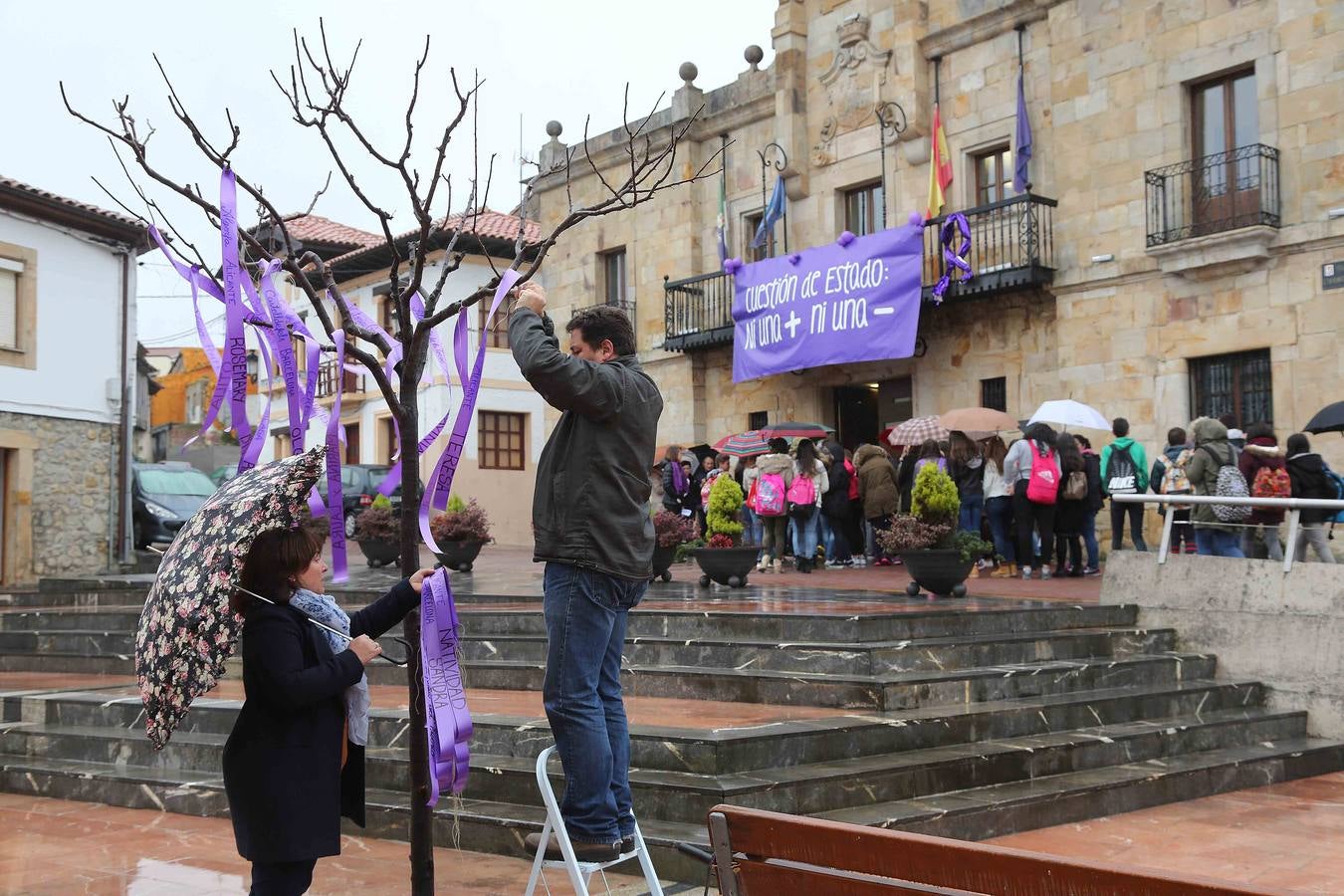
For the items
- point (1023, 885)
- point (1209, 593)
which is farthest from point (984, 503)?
point (1023, 885)

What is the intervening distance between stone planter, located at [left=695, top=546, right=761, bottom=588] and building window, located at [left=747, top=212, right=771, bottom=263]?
1107cm

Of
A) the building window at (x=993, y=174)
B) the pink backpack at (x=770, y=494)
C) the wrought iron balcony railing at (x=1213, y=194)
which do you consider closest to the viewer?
the pink backpack at (x=770, y=494)

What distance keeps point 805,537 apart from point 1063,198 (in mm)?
6511

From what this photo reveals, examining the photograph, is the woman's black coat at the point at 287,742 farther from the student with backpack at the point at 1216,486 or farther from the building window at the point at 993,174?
the building window at the point at 993,174

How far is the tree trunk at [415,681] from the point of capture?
3691 millimetres

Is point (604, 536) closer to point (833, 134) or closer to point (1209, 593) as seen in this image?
point (1209, 593)

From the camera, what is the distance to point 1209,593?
9469 millimetres

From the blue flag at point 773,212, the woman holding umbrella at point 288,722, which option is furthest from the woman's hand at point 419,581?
the blue flag at point 773,212

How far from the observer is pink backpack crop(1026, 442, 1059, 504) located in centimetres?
1276

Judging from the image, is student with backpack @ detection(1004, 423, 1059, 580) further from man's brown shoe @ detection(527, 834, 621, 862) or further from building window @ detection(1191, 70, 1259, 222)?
man's brown shoe @ detection(527, 834, 621, 862)

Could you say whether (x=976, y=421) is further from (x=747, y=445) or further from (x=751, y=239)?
→ (x=751, y=239)

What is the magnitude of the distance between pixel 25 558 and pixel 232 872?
656 inches

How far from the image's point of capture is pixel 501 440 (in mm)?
33531

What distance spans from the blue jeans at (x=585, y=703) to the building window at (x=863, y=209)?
17.1 metres
